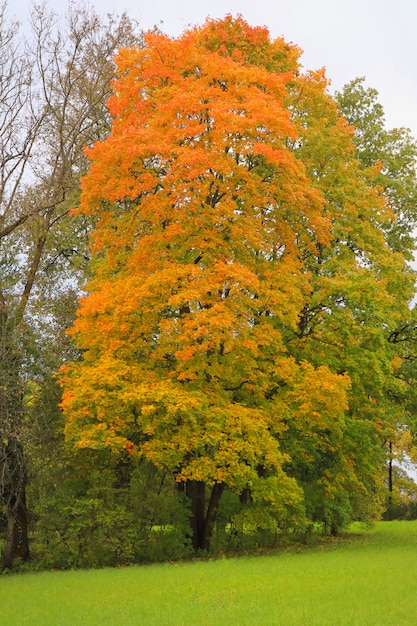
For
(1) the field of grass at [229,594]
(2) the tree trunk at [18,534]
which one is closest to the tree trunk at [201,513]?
(1) the field of grass at [229,594]

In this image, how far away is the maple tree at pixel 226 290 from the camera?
20359mm

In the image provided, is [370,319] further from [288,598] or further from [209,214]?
[288,598]

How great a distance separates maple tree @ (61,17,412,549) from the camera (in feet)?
66.8

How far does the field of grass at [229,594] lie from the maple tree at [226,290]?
8.43 ft

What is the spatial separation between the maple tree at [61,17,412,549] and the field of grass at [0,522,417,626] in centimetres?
257

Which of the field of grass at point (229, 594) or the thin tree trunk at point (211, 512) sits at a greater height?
the thin tree trunk at point (211, 512)

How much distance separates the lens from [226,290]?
73.1ft

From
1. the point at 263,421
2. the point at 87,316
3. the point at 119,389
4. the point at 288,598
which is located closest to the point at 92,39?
the point at 87,316

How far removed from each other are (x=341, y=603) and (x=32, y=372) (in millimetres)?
12481

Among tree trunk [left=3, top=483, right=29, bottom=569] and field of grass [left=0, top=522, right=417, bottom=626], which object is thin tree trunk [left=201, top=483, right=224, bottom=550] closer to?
field of grass [left=0, top=522, right=417, bottom=626]

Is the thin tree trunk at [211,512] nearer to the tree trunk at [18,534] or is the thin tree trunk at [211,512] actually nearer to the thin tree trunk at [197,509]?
the thin tree trunk at [197,509]

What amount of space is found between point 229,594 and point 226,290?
9.40m

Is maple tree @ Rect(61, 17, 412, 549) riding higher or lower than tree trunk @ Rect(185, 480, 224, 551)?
higher

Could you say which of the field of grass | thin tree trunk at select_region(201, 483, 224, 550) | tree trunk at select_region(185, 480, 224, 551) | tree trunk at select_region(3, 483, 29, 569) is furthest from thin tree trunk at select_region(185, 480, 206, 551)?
tree trunk at select_region(3, 483, 29, 569)
